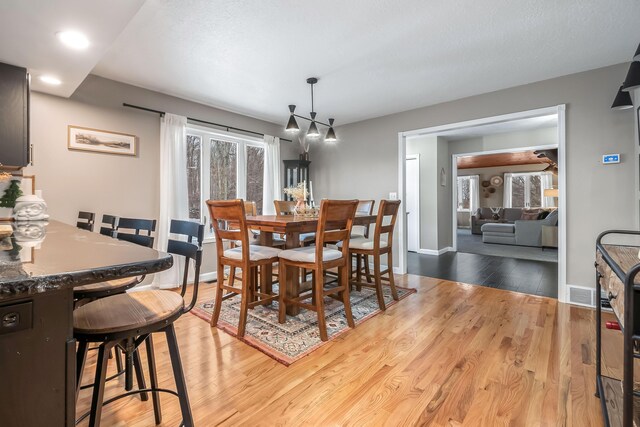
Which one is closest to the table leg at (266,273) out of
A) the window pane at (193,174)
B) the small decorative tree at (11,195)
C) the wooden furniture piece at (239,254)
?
the wooden furniture piece at (239,254)

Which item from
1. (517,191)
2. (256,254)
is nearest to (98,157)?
(256,254)

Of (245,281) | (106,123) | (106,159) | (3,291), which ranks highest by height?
(106,123)

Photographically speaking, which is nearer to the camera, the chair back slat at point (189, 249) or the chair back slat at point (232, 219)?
the chair back slat at point (189, 249)

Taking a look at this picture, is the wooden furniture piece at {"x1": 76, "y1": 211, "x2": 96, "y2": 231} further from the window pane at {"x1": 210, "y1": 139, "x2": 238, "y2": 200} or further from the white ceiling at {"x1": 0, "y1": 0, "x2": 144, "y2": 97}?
the window pane at {"x1": 210, "y1": 139, "x2": 238, "y2": 200}

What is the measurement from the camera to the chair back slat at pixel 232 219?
7.32 feet

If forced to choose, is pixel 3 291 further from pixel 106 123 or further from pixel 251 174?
pixel 251 174

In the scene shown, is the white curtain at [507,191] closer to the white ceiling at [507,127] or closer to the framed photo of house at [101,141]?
the white ceiling at [507,127]

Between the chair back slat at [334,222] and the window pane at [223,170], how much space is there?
245 centimetres

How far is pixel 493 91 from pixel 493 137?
2923 mm

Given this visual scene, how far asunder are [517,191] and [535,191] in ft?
1.66

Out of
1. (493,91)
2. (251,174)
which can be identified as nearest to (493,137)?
(493,91)

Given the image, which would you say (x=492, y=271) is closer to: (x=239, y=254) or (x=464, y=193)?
(x=239, y=254)

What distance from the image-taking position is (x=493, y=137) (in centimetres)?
616

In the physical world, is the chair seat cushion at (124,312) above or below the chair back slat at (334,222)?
below
